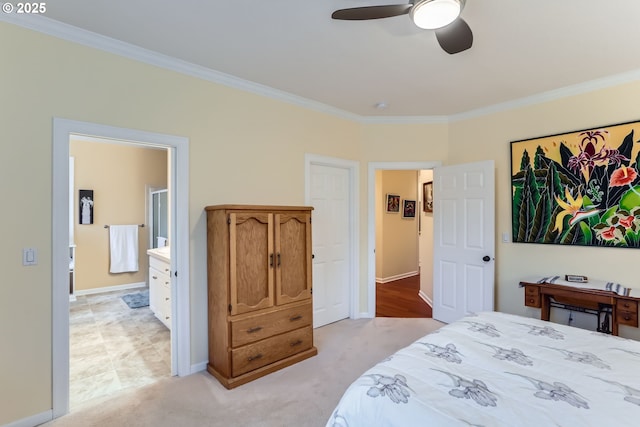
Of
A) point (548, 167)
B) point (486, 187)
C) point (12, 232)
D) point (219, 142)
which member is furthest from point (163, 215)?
point (548, 167)

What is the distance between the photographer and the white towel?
557cm

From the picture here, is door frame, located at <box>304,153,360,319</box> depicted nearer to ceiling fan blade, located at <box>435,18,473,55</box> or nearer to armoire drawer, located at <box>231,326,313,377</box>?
armoire drawer, located at <box>231,326,313,377</box>

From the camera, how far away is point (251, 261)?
2.70 meters

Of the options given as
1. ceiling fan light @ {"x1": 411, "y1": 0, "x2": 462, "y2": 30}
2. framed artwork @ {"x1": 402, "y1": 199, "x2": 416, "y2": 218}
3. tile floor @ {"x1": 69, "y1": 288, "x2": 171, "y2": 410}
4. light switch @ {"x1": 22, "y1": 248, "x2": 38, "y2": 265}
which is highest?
ceiling fan light @ {"x1": 411, "y1": 0, "x2": 462, "y2": 30}

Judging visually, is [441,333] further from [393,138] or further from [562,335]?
[393,138]

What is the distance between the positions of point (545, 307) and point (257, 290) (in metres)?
2.73

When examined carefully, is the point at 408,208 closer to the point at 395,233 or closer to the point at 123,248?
the point at 395,233

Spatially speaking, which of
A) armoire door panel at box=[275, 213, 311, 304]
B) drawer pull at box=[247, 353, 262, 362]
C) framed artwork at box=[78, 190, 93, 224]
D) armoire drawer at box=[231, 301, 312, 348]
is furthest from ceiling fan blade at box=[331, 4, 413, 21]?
framed artwork at box=[78, 190, 93, 224]

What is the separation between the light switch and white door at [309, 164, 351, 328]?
243cm

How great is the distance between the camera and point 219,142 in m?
2.93

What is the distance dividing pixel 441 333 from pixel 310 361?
58.6 inches

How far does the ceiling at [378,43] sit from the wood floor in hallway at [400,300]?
111 inches

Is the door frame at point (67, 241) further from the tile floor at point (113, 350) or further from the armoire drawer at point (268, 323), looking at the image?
the armoire drawer at point (268, 323)

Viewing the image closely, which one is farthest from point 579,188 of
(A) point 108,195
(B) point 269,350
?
(A) point 108,195
